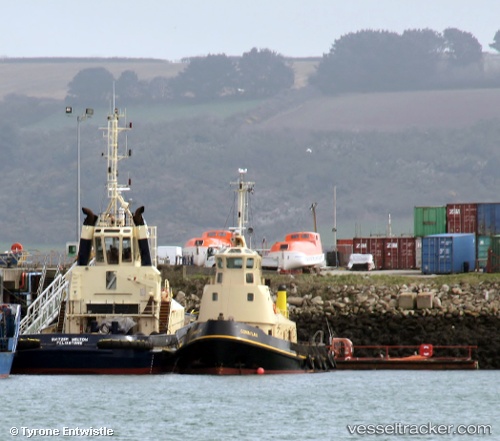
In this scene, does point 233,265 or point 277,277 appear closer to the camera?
point 233,265

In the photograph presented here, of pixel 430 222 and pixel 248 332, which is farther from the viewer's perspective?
pixel 430 222

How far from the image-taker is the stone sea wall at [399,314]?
69.0 m

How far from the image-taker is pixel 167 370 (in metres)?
59.7

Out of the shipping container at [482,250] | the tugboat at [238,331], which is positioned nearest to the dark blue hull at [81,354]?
the tugboat at [238,331]

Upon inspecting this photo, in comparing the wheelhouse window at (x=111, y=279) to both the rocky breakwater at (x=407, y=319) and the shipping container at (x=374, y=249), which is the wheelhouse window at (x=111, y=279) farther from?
the shipping container at (x=374, y=249)

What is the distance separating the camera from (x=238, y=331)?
57.0 m

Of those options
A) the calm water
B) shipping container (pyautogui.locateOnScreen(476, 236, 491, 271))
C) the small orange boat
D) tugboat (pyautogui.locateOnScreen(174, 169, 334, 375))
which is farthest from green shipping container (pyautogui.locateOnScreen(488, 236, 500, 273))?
tugboat (pyautogui.locateOnScreen(174, 169, 334, 375))

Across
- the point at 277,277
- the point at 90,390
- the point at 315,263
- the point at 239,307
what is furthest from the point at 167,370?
the point at 315,263

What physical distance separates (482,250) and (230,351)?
4368 centimetres

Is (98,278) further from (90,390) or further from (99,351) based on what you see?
(90,390)

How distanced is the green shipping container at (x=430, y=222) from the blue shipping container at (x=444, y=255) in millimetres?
11514

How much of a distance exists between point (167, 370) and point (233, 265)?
4607 mm

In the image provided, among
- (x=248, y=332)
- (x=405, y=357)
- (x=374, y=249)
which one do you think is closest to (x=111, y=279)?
(x=248, y=332)

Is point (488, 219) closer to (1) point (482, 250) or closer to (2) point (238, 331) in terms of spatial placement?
(1) point (482, 250)
